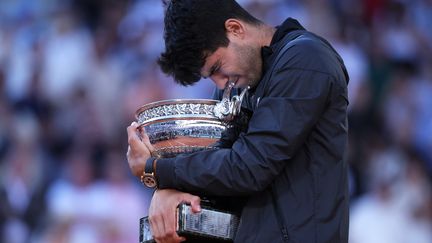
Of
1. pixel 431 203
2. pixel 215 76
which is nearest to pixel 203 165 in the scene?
pixel 215 76

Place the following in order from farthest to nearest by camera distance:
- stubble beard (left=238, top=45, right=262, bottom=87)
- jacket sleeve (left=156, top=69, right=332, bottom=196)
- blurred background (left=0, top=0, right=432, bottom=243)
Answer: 1. blurred background (left=0, top=0, right=432, bottom=243)
2. stubble beard (left=238, top=45, right=262, bottom=87)
3. jacket sleeve (left=156, top=69, right=332, bottom=196)

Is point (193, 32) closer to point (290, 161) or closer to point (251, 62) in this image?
point (251, 62)

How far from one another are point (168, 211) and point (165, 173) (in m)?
0.14

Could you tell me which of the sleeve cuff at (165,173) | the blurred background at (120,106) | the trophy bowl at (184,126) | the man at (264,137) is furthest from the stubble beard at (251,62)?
the blurred background at (120,106)

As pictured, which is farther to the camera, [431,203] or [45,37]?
[45,37]

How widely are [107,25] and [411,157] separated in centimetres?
322

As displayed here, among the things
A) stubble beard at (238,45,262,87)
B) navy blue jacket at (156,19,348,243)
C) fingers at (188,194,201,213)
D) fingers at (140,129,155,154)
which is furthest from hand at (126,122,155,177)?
stubble beard at (238,45,262,87)

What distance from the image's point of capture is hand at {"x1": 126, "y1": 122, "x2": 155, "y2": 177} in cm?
425

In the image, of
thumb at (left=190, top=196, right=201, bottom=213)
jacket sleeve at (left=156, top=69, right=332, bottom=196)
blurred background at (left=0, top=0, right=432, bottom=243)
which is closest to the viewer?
jacket sleeve at (left=156, top=69, right=332, bottom=196)

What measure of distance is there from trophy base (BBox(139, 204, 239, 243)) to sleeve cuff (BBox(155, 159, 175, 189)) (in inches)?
3.9

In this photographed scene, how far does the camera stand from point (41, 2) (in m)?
11.3

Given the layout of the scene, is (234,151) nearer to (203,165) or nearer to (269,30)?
(203,165)

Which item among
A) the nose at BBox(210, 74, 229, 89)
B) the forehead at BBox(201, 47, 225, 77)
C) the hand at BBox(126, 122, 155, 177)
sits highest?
the forehead at BBox(201, 47, 225, 77)

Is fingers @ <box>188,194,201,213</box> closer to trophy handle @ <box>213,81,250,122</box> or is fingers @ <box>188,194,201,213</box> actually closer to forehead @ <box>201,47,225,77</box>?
trophy handle @ <box>213,81,250,122</box>
